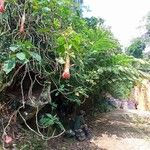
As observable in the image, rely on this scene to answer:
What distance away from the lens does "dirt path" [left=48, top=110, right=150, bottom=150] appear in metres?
5.28

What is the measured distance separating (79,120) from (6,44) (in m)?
2.17

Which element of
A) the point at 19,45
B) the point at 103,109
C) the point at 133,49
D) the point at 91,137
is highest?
the point at 133,49

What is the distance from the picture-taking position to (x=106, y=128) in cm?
648

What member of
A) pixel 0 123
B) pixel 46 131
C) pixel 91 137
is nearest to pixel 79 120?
pixel 91 137

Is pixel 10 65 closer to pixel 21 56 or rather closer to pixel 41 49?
pixel 21 56

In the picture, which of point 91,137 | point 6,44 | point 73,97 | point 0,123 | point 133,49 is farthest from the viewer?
point 133,49

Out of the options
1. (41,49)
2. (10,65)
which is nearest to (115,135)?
(41,49)

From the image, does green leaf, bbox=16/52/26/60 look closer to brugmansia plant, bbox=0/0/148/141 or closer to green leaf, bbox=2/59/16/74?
brugmansia plant, bbox=0/0/148/141

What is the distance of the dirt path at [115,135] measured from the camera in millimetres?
5277

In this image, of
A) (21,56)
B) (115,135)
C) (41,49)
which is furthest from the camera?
(115,135)

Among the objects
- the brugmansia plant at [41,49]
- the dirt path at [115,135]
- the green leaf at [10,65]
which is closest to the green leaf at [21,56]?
the brugmansia plant at [41,49]

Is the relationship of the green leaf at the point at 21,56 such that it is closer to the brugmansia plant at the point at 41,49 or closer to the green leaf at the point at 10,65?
the brugmansia plant at the point at 41,49

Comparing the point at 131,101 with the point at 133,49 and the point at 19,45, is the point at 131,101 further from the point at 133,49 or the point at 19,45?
the point at 19,45

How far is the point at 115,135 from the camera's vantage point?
6121mm
